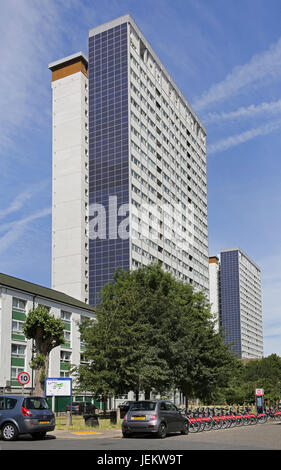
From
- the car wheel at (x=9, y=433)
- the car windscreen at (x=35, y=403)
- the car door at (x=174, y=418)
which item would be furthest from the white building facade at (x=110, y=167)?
the car wheel at (x=9, y=433)

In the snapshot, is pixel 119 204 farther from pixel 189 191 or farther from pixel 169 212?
pixel 189 191

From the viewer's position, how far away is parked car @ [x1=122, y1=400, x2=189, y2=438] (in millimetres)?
20484

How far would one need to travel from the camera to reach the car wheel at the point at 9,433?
1894 centimetres

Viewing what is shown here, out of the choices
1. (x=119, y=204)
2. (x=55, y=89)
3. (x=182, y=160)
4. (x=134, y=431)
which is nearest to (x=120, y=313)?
(x=134, y=431)

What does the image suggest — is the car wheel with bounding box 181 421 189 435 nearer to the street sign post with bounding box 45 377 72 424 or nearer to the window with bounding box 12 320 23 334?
the street sign post with bounding box 45 377 72 424

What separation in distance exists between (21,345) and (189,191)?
76.9 metres

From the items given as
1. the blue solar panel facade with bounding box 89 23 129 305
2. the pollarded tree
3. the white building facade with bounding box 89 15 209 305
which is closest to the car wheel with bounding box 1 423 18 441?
the pollarded tree

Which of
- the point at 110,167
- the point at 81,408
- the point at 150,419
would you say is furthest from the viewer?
the point at 110,167

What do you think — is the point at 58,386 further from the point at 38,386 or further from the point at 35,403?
the point at 38,386

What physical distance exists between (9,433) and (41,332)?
17881 millimetres

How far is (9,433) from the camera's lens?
1900 cm

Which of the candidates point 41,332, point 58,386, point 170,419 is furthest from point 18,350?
point 170,419

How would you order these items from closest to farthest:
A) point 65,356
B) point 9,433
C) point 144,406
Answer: point 9,433, point 144,406, point 65,356

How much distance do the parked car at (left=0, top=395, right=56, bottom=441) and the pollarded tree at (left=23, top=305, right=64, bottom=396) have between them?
15.7 m
